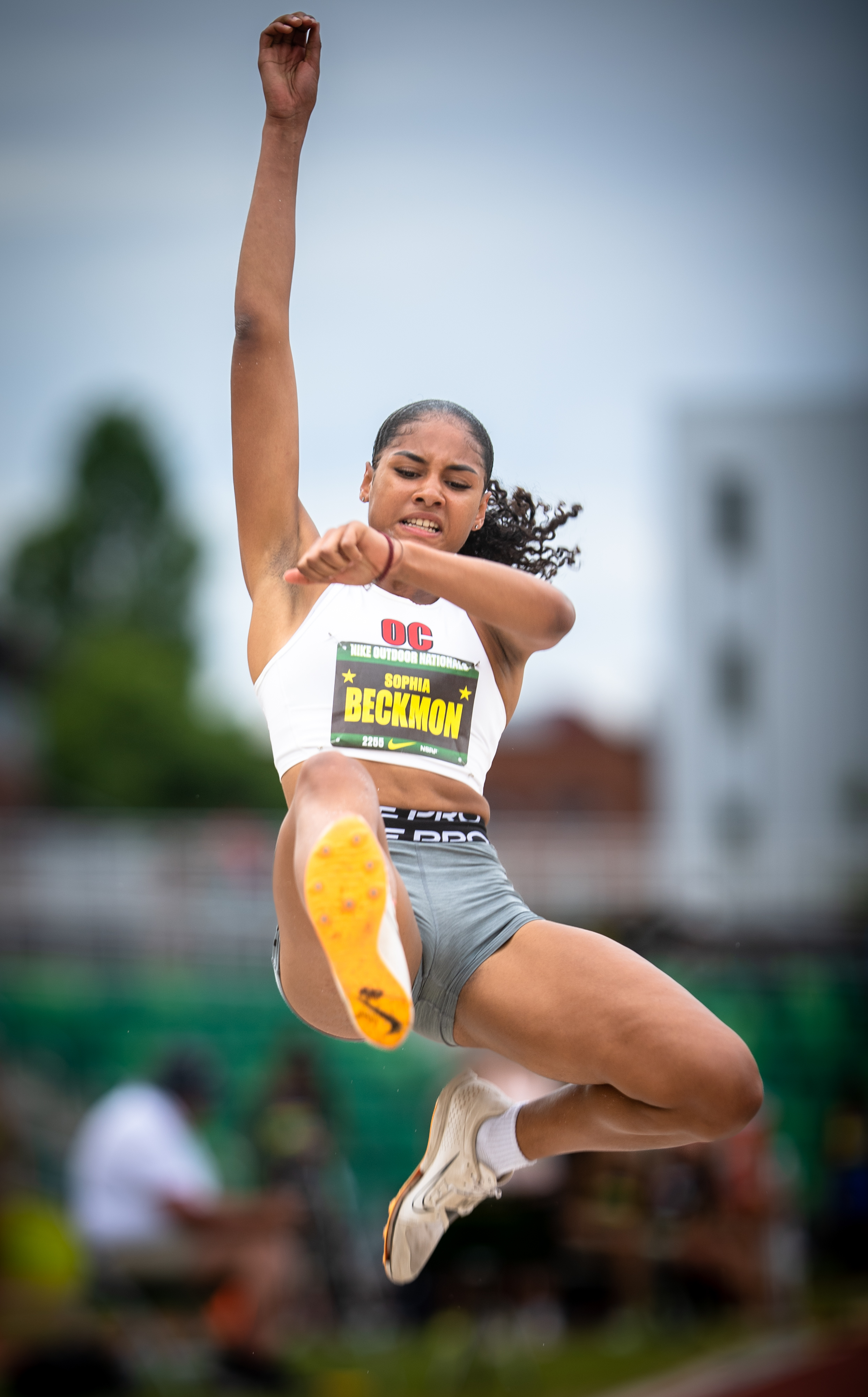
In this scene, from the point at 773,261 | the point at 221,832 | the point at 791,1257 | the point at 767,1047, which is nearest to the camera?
the point at 773,261

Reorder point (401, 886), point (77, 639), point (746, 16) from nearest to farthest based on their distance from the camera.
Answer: point (401, 886) < point (746, 16) < point (77, 639)

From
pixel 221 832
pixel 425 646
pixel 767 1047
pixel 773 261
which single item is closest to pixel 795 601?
pixel 221 832

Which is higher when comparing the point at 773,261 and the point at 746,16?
the point at 746,16

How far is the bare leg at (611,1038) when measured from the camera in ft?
7.85

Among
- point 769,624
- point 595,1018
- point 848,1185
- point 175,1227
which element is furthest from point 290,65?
point 769,624

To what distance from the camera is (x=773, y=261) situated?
630 centimetres

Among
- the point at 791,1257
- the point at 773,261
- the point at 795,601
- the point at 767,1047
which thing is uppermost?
the point at 773,261

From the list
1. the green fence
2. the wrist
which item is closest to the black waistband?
the wrist

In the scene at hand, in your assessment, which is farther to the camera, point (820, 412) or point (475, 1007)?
point (820, 412)

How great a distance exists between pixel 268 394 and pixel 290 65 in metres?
0.70

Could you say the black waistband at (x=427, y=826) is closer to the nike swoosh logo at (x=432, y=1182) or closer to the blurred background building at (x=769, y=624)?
the nike swoosh logo at (x=432, y=1182)

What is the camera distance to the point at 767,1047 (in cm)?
966

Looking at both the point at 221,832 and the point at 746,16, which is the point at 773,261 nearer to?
the point at 746,16

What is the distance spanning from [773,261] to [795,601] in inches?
854
